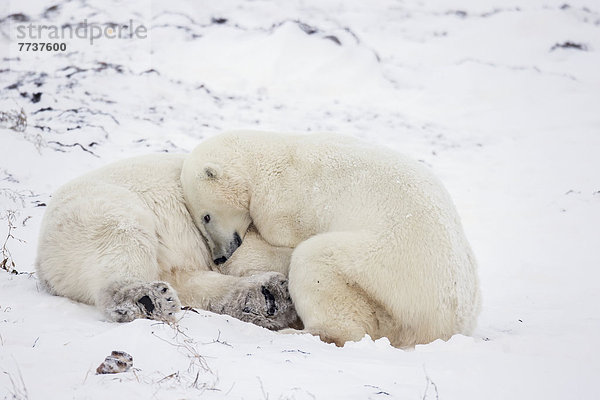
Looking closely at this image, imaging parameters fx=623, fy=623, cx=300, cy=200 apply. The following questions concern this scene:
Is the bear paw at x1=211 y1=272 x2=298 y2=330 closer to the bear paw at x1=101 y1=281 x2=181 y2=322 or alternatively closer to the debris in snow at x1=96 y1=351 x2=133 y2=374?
the bear paw at x1=101 y1=281 x2=181 y2=322

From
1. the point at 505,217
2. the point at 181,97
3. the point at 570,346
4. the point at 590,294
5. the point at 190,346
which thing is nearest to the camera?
the point at 190,346

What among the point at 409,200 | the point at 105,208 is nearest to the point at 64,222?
the point at 105,208

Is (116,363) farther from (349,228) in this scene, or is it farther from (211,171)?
(211,171)

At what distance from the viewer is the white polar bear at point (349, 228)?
3.79 m

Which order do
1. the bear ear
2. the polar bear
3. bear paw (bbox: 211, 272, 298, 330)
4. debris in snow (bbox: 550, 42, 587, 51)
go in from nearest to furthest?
the polar bear < bear paw (bbox: 211, 272, 298, 330) < the bear ear < debris in snow (bbox: 550, 42, 587, 51)

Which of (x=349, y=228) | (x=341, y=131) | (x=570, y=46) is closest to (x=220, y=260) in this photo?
(x=349, y=228)

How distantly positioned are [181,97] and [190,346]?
743 cm

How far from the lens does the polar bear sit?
3912 mm

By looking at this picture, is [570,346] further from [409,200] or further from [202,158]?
[202,158]

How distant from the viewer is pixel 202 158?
4785mm

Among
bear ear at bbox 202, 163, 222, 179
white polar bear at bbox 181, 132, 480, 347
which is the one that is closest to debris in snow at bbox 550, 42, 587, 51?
white polar bear at bbox 181, 132, 480, 347

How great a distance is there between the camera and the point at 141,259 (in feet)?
13.6

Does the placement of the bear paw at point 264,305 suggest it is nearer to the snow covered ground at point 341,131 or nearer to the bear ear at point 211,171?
the snow covered ground at point 341,131

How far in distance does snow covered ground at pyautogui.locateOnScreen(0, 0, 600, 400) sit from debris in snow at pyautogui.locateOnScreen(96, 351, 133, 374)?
0.19 feet
